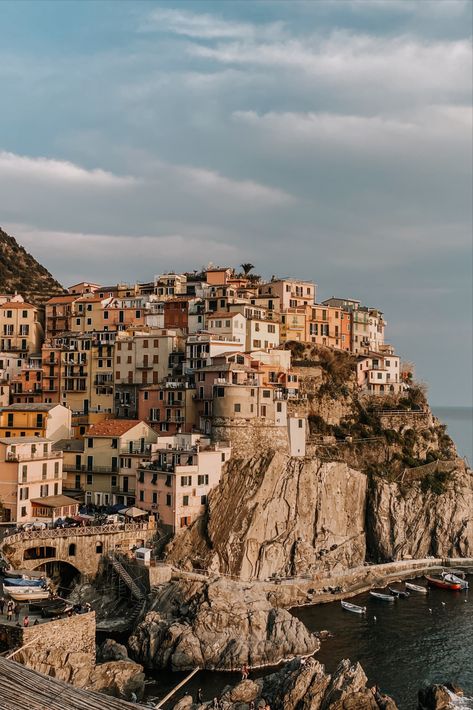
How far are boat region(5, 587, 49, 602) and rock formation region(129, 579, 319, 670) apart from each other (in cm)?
774

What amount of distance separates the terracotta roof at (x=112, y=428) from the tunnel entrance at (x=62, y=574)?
55.1ft

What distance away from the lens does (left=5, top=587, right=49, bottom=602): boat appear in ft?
166

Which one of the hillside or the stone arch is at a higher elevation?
the hillside

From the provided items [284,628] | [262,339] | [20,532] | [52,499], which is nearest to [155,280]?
[262,339]

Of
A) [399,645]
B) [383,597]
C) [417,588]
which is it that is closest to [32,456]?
[383,597]

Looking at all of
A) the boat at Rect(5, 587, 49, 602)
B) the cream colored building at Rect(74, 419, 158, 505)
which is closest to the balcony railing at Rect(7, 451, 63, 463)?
the cream colored building at Rect(74, 419, 158, 505)

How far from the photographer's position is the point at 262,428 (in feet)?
264

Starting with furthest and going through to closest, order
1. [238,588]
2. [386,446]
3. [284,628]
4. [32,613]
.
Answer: [386,446]
[238,588]
[284,628]
[32,613]

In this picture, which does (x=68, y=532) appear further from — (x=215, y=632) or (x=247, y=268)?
(x=247, y=268)

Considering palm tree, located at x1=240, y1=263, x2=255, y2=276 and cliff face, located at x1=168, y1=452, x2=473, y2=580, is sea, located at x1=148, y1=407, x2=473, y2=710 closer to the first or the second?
cliff face, located at x1=168, y1=452, x2=473, y2=580

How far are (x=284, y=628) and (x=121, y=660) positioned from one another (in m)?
12.2

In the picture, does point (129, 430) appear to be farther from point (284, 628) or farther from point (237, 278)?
point (237, 278)

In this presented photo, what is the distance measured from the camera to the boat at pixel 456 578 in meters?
76.3

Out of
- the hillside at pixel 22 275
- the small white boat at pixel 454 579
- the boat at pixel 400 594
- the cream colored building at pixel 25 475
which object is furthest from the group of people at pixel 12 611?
the hillside at pixel 22 275
